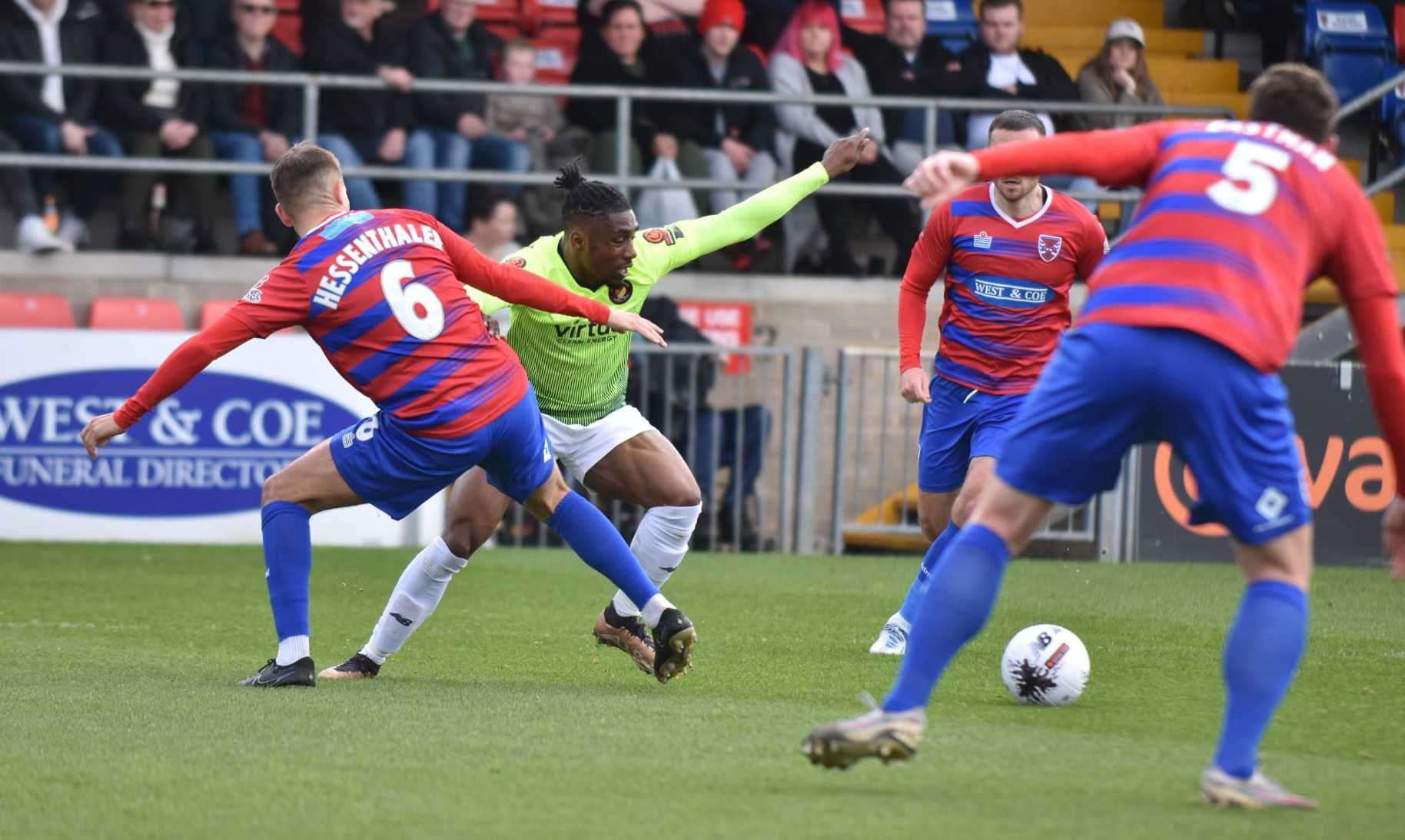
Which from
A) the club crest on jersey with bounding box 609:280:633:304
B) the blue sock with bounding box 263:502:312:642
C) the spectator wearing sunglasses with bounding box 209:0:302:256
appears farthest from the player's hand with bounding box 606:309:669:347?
the spectator wearing sunglasses with bounding box 209:0:302:256

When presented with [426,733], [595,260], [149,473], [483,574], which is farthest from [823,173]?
[149,473]

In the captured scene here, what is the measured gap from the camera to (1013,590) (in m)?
11.6

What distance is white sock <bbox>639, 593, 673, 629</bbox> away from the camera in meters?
7.00

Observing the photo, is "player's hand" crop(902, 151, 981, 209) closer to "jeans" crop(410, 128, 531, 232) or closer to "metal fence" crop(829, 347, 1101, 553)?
"metal fence" crop(829, 347, 1101, 553)

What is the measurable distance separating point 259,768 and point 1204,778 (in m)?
2.42

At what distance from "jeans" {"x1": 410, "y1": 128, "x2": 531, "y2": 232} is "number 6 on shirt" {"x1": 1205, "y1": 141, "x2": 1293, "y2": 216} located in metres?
10.9

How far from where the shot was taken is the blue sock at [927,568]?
8344 millimetres

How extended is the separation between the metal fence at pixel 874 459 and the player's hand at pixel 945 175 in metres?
Result: 9.88

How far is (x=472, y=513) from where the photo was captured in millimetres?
7723

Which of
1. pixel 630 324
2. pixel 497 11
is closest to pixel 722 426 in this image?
pixel 497 11

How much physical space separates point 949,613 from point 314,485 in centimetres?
295

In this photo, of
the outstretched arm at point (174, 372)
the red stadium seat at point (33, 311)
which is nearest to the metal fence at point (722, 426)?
the red stadium seat at point (33, 311)

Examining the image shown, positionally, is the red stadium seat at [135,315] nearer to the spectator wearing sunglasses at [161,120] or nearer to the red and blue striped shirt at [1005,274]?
the spectator wearing sunglasses at [161,120]

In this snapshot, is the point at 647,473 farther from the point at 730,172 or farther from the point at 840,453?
the point at 730,172
